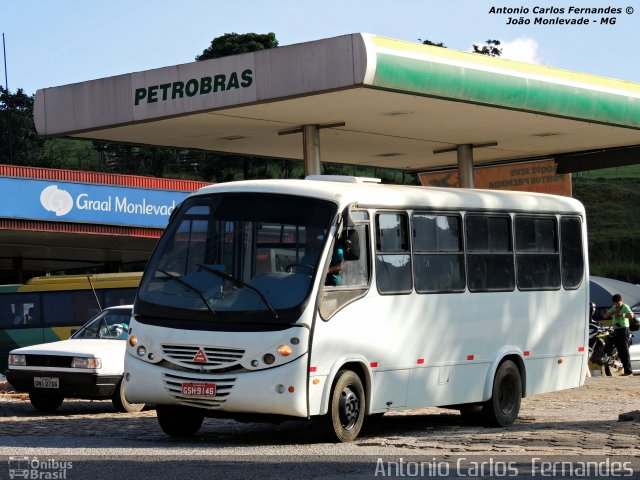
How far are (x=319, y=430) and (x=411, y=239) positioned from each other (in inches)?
105

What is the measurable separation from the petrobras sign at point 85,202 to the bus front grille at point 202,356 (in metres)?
28.7

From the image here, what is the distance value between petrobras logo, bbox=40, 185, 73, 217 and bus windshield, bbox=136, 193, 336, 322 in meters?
28.7

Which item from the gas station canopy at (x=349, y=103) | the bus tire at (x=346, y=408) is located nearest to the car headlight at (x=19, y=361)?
the gas station canopy at (x=349, y=103)

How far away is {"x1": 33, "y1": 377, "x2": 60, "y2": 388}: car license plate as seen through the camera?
61.4 feet

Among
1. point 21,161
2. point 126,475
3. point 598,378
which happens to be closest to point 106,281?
point 598,378

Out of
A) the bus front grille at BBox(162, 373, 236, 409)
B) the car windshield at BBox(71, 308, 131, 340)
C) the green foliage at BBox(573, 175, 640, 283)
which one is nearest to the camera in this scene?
the bus front grille at BBox(162, 373, 236, 409)

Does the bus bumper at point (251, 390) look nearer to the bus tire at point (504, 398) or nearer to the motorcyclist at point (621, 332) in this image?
the bus tire at point (504, 398)

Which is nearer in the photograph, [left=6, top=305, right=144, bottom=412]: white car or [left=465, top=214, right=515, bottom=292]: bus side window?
[left=465, top=214, right=515, bottom=292]: bus side window

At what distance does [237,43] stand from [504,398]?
8244cm

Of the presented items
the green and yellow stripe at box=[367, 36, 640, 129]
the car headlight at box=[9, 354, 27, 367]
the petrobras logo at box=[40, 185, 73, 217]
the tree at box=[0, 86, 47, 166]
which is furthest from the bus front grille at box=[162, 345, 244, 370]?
the tree at box=[0, 86, 47, 166]

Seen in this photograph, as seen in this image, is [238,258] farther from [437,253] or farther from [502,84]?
→ [502,84]

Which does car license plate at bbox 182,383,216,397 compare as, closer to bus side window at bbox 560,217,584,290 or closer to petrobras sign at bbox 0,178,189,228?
bus side window at bbox 560,217,584,290

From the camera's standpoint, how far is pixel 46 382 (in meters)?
18.8

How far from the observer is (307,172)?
2166cm
